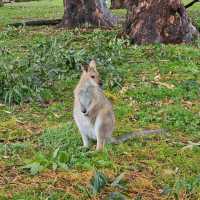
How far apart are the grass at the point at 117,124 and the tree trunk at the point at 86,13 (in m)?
3.22

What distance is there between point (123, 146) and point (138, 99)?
2.02m

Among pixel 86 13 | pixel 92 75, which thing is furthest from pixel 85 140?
pixel 86 13

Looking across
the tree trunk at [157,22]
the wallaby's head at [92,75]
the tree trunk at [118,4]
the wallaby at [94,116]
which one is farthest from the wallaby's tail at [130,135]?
the tree trunk at [118,4]

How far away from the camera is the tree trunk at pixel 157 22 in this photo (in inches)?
456

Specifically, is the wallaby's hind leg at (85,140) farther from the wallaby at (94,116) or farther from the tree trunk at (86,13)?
the tree trunk at (86,13)

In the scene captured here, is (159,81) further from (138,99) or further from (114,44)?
(114,44)

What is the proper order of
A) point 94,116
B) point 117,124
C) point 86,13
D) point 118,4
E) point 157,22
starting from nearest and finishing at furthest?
point 94,116
point 117,124
point 157,22
point 86,13
point 118,4

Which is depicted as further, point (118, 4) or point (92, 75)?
point (118, 4)

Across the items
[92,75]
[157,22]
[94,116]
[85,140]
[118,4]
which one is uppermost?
[92,75]

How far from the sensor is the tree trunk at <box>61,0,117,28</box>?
14984 millimetres

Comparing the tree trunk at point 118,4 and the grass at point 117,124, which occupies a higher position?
the grass at point 117,124

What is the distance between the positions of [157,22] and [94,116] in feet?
19.9

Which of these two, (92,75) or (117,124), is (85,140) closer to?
(92,75)

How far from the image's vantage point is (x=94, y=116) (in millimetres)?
5848
